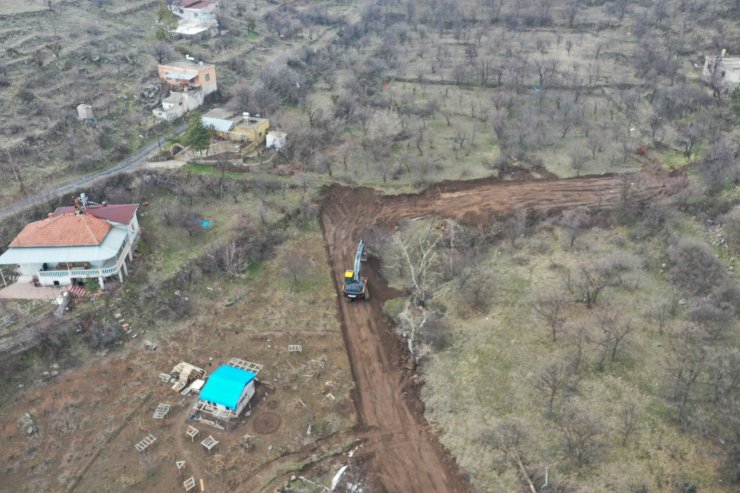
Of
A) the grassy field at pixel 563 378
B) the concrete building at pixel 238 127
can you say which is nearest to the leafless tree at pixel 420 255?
the grassy field at pixel 563 378

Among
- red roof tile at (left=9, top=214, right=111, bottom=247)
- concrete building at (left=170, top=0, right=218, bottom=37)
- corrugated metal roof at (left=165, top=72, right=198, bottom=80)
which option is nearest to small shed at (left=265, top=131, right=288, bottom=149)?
corrugated metal roof at (left=165, top=72, right=198, bottom=80)

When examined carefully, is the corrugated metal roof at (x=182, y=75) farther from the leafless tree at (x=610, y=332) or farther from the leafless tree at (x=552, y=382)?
the leafless tree at (x=552, y=382)

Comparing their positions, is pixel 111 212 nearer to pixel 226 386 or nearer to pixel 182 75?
pixel 226 386

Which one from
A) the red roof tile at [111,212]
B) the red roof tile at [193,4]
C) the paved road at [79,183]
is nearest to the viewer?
the red roof tile at [111,212]

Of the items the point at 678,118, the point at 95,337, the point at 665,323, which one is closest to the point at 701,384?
the point at 665,323

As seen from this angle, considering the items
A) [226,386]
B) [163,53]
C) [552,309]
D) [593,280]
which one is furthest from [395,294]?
[163,53]

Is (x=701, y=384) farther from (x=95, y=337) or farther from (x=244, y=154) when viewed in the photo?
(x=244, y=154)
